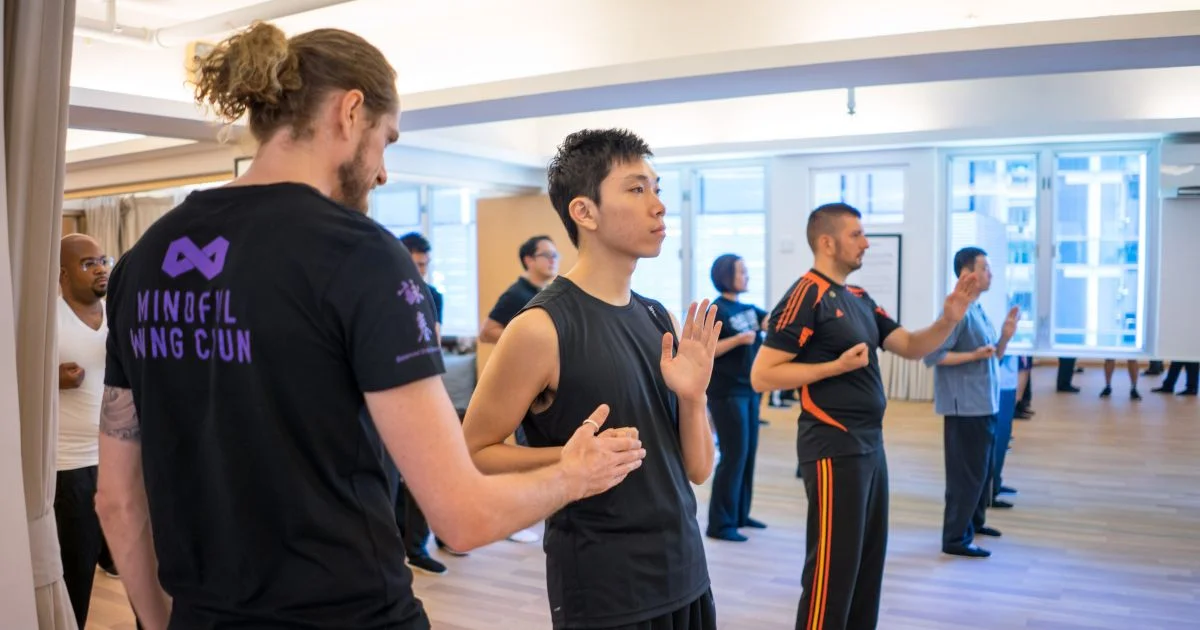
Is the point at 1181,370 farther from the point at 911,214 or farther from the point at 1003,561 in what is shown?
the point at 1003,561

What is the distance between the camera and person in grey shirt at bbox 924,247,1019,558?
467 centimetres

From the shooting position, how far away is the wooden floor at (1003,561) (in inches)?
153

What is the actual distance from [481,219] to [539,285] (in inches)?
156

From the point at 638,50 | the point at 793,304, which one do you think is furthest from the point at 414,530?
the point at 638,50

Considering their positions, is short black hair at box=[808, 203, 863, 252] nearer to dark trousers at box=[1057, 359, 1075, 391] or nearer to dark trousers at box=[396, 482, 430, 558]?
dark trousers at box=[396, 482, 430, 558]

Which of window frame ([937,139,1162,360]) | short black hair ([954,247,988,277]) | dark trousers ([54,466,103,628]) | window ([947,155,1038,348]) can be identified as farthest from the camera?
window ([947,155,1038,348])

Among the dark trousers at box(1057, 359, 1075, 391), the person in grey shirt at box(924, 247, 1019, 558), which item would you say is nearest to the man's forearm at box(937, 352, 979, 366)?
the person in grey shirt at box(924, 247, 1019, 558)

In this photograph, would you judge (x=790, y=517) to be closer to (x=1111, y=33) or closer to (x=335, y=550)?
(x=1111, y=33)

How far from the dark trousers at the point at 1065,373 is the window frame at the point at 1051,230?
57cm

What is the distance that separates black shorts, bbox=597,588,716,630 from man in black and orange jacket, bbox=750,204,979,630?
1163 mm

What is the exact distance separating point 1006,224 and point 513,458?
893 centimetres

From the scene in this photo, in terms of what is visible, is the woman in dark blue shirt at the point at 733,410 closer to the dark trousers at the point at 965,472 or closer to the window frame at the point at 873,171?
the dark trousers at the point at 965,472

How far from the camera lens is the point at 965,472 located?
4660 millimetres

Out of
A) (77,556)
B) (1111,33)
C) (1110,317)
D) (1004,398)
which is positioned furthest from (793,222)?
(77,556)
